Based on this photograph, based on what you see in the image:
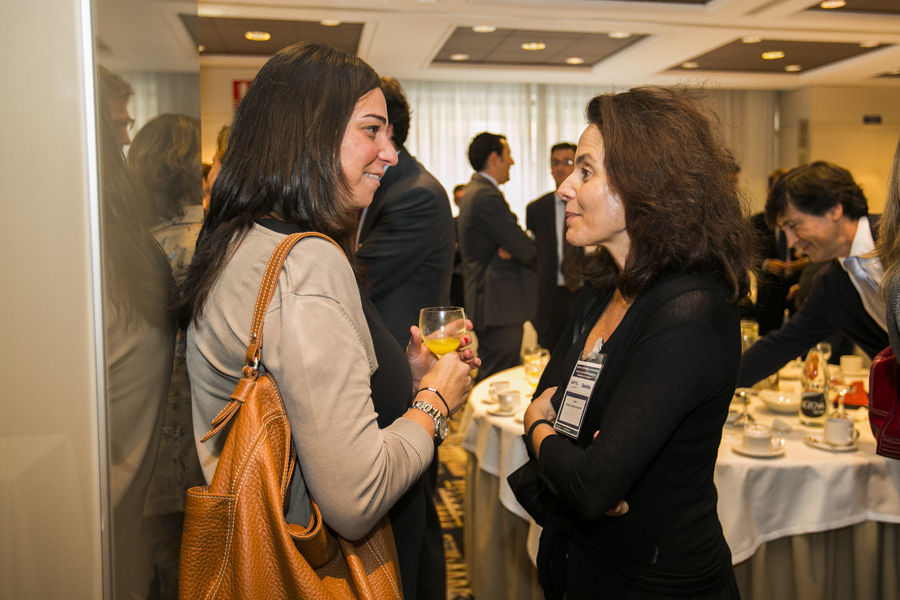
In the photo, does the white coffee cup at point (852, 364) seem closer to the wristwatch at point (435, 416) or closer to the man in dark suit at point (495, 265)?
the man in dark suit at point (495, 265)

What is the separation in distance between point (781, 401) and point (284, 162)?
6.35ft

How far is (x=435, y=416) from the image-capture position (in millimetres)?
1199

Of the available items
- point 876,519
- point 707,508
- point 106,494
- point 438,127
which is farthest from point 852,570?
point 438,127

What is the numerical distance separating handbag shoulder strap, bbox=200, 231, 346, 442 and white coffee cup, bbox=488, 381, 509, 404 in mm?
1707

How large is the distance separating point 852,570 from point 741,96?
26.6 ft

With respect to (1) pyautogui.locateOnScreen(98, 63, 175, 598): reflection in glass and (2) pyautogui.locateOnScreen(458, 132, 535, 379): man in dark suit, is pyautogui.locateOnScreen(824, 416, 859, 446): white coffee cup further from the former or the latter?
(2) pyautogui.locateOnScreen(458, 132, 535, 379): man in dark suit

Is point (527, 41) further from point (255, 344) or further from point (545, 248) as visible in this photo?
point (255, 344)

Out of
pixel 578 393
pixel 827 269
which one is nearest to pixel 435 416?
pixel 578 393

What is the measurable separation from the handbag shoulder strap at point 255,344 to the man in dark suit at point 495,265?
379cm

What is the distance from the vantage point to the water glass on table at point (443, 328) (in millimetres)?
1526

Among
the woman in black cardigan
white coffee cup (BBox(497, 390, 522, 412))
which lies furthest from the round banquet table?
the woman in black cardigan

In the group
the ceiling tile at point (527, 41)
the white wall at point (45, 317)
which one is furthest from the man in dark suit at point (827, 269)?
the ceiling tile at point (527, 41)

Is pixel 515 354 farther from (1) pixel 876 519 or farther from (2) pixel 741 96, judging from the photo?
(2) pixel 741 96

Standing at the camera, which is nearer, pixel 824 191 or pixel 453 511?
pixel 824 191
